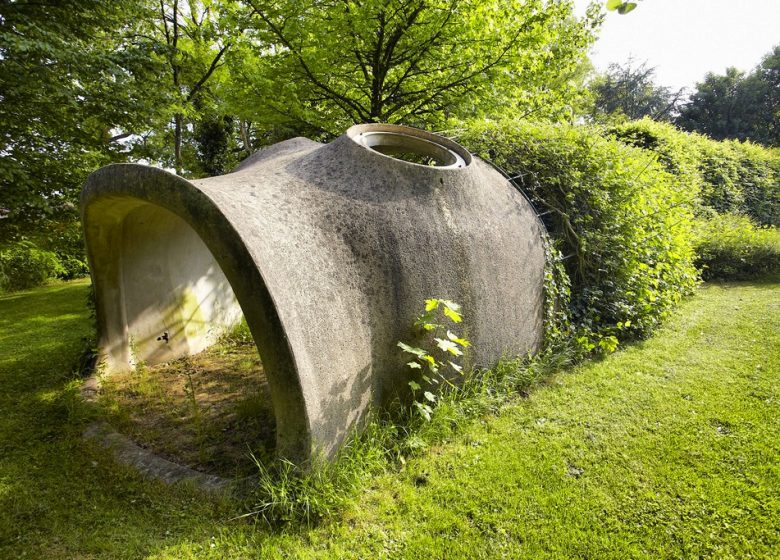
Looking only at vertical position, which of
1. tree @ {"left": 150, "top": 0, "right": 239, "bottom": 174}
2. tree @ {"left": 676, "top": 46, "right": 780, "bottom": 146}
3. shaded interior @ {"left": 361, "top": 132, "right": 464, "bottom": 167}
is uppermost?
tree @ {"left": 676, "top": 46, "right": 780, "bottom": 146}

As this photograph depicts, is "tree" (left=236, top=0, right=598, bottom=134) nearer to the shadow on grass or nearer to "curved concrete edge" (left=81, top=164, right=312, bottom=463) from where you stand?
"curved concrete edge" (left=81, top=164, right=312, bottom=463)

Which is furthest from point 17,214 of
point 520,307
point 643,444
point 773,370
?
point 773,370

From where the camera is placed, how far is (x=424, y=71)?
8.05m

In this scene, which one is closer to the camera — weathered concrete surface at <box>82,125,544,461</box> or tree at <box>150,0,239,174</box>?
weathered concrete surface at <box>82,125,544,461</box>

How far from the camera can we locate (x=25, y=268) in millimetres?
12078

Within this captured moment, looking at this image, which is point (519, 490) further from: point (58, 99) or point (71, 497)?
point (58, 99)

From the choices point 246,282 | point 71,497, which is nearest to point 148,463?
point 71,497

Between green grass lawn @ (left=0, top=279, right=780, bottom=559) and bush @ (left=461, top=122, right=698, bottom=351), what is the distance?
1.10 m

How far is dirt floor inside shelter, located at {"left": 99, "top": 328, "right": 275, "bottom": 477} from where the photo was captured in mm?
3209

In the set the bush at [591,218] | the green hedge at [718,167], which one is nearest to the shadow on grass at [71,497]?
the bush at [591,218]

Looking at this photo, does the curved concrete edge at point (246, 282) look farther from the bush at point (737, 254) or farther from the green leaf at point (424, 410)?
the bush at point (737, 254)

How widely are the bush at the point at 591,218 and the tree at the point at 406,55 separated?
2881 mm

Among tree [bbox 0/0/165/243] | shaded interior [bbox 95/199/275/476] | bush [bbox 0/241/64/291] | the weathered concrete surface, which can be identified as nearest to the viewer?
the weathered concrete surface

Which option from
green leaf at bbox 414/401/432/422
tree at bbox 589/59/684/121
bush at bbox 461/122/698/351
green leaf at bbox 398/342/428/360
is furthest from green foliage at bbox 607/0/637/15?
tree at bbox 589/59/684/121
